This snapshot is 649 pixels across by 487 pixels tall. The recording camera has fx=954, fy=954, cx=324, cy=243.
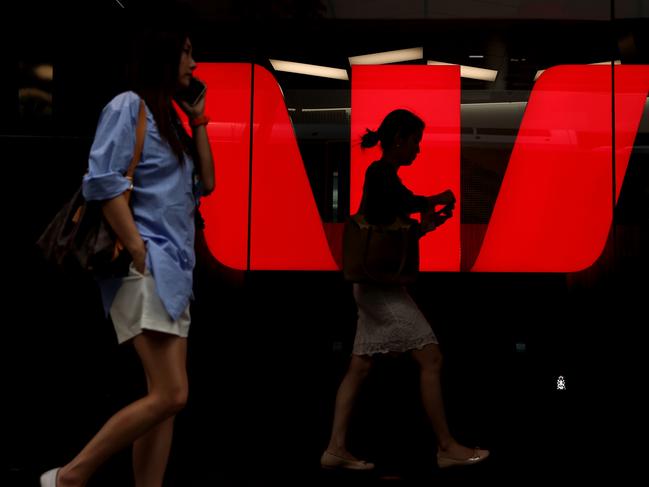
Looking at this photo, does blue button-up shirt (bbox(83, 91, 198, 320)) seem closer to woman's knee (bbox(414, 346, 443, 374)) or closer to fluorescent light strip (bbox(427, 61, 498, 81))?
woman's knee (bbox(414, 346, 443, 374))

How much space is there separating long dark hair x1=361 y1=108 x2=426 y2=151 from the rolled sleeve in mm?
1696

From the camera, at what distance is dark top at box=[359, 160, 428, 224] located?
4.54 m

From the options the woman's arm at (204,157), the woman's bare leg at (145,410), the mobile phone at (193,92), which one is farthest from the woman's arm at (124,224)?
the mobile phone at (193,92)

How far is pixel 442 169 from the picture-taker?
5223 mm

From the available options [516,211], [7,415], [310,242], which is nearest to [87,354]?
[7,415]

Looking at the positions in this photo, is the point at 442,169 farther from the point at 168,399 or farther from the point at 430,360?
the point at 168,399

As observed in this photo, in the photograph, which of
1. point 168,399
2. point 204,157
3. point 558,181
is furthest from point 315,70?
point 168,399

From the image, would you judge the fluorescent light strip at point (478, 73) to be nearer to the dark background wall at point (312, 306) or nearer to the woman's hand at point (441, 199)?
the dark background wall at point (312, 306)

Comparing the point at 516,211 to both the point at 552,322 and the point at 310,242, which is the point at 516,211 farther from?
the point at 310,242

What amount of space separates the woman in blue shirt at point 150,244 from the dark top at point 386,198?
50.4 inches

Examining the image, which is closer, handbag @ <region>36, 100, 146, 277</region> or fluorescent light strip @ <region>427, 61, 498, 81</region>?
handbag @ <region>36, 100, 146, 277</region>

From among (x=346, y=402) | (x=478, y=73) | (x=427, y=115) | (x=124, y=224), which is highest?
(x=478, y=73)

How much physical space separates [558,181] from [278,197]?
1.53 m

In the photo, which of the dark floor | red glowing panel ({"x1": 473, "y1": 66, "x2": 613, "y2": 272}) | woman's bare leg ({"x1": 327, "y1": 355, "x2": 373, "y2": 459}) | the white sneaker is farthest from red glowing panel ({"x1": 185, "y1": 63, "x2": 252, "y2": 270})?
the white sneaker
